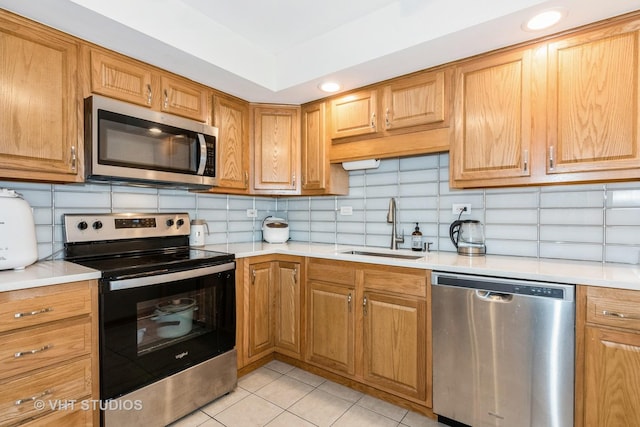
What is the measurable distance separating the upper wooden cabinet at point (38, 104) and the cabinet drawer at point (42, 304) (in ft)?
1.99

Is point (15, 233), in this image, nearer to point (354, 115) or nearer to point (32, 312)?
point (32, 312)

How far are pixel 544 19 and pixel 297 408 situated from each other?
2.48 m

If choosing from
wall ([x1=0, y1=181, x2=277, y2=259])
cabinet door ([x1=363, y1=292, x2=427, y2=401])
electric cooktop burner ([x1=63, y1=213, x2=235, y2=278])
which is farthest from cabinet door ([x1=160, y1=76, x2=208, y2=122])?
cabinet door ([x1=363, y1=292, x2=427, y2=401])

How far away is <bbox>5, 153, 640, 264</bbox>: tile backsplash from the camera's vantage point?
1.77m

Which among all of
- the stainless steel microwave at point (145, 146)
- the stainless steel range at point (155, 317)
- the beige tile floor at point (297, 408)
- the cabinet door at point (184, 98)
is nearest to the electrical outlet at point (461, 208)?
the beige tile floor at point (297, 408)

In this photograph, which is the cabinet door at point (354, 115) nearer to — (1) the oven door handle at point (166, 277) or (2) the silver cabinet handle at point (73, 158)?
(1) the oven door handle at point (166, 277)

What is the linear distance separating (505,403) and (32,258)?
8.04 feet

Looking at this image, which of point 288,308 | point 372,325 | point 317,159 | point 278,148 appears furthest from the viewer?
point 278,148

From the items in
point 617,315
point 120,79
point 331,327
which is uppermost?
point 120,79

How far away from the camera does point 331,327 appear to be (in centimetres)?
221

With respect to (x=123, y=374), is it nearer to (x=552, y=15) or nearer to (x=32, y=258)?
(x=32, y=258)

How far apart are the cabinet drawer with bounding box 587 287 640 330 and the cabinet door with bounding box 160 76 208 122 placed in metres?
2.45

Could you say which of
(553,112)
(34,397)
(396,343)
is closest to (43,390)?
(34,397)

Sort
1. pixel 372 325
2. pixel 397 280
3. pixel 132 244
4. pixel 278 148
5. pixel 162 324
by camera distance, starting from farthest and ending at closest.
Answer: pixel 278 148 → pixel 132 244 → pixel 372 325 → pixel 397 280 → pixel 162 324
